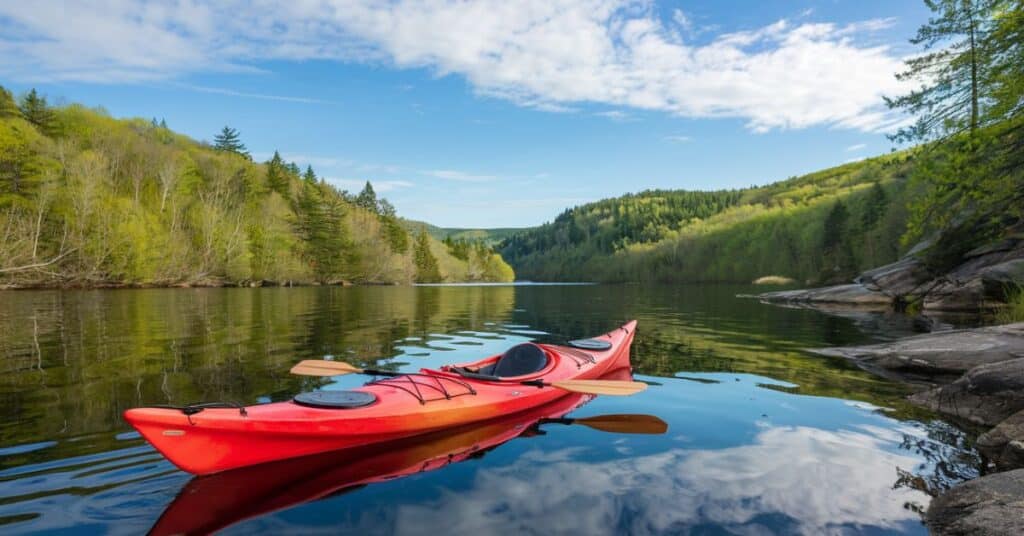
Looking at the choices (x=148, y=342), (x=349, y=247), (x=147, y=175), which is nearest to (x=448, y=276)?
(x=349, y=247)

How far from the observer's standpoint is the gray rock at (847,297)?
2594 cm

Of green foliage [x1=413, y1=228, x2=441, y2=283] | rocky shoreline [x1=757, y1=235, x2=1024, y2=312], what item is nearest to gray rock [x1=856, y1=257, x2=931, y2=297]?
rocky shoreline [x1=757, y1=235, x2=1024, y2=312]

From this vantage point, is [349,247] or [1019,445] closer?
[1019,445]

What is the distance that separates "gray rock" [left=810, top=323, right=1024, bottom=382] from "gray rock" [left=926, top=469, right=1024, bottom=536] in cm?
520

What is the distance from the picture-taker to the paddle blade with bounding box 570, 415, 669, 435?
277 inches

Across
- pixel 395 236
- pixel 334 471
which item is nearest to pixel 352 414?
pixel 334 471

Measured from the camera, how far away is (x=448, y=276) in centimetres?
10531

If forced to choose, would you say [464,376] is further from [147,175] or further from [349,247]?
[349,247]

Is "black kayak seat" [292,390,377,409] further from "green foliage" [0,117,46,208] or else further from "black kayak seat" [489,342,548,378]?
"green foliage" [0,117,46,208]

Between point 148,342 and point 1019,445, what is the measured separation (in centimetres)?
1648

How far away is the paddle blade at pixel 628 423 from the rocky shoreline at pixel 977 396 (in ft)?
9.96

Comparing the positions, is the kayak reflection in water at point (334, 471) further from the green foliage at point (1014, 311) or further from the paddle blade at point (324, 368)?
the green foliage at point (1014, 311)

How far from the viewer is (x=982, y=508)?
4.03m

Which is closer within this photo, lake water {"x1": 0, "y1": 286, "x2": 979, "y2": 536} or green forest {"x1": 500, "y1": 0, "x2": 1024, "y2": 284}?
lake water {"x1": 0, "y1": 286, "x2": 979, "y2": 536}
